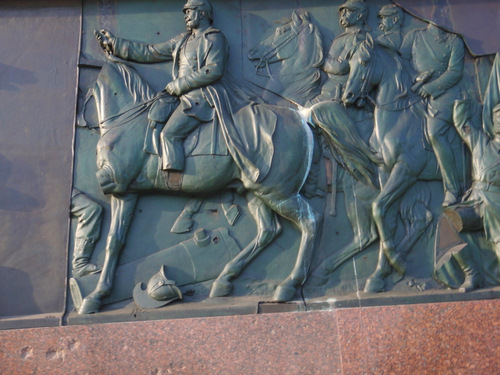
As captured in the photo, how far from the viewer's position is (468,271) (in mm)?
5547

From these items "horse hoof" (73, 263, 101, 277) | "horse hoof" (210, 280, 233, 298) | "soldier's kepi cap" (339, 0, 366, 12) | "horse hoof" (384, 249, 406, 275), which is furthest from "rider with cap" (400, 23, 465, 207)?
"horse hoof" (73, 263, 101, 277)

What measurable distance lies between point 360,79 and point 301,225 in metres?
1.52

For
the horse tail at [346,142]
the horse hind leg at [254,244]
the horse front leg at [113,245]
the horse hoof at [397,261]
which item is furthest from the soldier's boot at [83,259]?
the horse hoof at [397,261]

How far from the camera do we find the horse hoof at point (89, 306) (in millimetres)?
5414

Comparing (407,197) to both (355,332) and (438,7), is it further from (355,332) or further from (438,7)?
(438,7)

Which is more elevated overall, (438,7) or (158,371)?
(438,7)

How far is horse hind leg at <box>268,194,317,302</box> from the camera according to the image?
18.2 feet

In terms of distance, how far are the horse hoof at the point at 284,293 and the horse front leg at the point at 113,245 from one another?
1.47m

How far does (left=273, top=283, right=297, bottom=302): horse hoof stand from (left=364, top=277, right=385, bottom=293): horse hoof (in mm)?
665

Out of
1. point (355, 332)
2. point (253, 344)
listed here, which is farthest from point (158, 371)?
point (355, 332)

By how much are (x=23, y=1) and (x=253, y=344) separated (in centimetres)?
424

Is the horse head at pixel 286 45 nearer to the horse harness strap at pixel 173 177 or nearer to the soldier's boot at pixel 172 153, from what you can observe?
the soldier's boot at pixel 172 153

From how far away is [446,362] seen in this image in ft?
16.5

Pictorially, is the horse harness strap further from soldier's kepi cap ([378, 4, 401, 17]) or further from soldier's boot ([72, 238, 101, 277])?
soldier's kepi cap ([378, 4, 401, 17])
